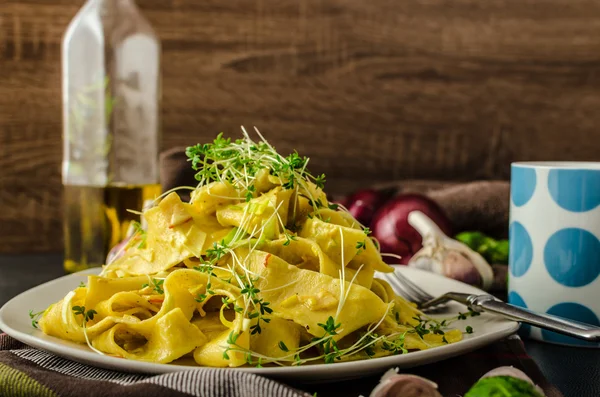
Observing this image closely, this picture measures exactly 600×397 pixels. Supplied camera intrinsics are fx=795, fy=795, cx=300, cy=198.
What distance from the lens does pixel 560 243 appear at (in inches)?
39.9

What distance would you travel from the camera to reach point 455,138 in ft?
6.89

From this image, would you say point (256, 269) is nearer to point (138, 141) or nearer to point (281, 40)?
point (138, 141)

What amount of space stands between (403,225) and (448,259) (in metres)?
0.19

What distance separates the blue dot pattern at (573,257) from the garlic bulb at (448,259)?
0.35 meters

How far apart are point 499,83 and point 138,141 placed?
3.39 feet

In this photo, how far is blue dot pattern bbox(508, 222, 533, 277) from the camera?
3.44 feet

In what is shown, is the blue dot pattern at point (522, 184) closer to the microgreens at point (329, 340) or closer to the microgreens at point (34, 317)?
the microgreens at point (329, 340)

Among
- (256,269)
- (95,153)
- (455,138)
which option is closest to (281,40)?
(455,138)

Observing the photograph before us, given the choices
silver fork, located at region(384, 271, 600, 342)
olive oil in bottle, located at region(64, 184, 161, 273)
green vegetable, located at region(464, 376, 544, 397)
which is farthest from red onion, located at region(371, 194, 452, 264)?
green vegetable, located at region(464, 376, 544, 397)

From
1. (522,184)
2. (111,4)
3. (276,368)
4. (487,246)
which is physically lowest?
(487,246)

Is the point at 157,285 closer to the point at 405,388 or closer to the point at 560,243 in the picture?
the point at 405,388

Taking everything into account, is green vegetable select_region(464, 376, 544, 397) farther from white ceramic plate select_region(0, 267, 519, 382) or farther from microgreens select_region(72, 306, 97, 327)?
microgreens select_region(72, 306, 97, 327)

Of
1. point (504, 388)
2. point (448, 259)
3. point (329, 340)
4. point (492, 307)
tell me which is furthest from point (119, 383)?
point (448, 259)

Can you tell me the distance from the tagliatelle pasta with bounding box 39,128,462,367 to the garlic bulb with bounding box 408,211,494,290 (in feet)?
1.31
